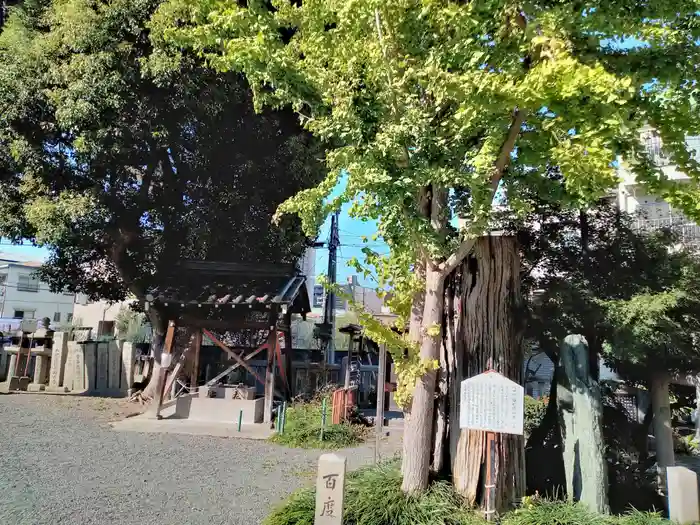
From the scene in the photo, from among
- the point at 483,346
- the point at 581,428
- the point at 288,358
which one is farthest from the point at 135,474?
the point at 288,358

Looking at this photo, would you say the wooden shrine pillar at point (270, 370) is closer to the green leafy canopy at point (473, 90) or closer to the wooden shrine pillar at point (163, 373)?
the wooden shrine pillar at point (163, 373)

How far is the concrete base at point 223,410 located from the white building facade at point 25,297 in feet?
108

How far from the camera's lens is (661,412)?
7832 millimetres

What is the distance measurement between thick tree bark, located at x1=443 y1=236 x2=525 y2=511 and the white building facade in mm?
41732

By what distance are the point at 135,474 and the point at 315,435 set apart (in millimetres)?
3942

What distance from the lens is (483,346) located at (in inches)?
238

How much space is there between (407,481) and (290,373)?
408 inches

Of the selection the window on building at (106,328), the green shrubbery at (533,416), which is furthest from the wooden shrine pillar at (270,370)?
the window on building at (106,328)

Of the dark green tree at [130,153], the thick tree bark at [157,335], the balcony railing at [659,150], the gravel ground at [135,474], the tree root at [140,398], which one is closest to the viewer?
the balcony railing at [659,150]

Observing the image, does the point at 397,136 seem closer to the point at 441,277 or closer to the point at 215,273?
the point at 441,277

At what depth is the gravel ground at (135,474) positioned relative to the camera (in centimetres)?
623

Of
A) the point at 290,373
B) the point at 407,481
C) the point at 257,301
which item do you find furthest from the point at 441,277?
the point at 290,373

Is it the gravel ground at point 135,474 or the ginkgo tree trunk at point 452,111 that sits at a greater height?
the ginkgo tree trunk at point 452,111

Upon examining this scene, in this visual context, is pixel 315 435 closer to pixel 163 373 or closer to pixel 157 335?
pixel 163 373
